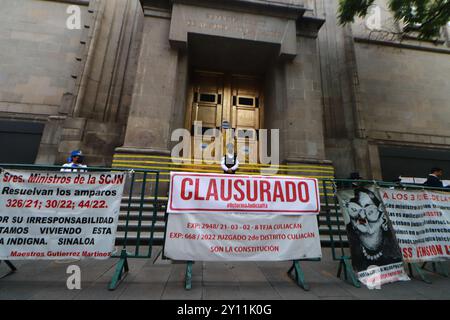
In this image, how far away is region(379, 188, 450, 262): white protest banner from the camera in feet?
12.5

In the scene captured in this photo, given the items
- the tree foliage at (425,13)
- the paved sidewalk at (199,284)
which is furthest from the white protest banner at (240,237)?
the tree foliage at (425,13)

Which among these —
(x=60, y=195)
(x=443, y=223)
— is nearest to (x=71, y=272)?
(x=60, y=195)

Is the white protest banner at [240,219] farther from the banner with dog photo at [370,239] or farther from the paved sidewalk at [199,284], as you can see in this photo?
the banner with dog photo at [370,239]

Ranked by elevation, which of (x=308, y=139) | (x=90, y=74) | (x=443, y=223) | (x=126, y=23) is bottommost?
(x=443, y=223)

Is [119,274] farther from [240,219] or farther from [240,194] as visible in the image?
[240,194]

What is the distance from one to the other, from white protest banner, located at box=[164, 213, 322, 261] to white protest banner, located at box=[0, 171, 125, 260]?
1024 mm

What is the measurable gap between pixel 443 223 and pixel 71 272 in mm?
6774

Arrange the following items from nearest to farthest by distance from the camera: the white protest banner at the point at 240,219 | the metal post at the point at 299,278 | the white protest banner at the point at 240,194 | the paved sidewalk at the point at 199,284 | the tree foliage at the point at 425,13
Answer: the paved sidewalk at the point at 199,284, the metal post at the point at 299,278, the white protest banner at the point at 240,219, the white protest banner at the point at 240,194, the tree foliage at the point at 425,13

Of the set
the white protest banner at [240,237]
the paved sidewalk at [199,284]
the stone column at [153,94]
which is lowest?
the paved sidewalk at [199,284]

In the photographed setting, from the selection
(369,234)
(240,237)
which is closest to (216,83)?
(240,237)

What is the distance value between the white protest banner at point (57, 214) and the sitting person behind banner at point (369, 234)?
3850 millimetres

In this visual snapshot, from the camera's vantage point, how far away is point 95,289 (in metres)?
3.01

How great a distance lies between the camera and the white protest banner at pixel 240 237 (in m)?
3.31

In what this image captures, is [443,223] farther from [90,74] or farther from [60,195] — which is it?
[90,74]
